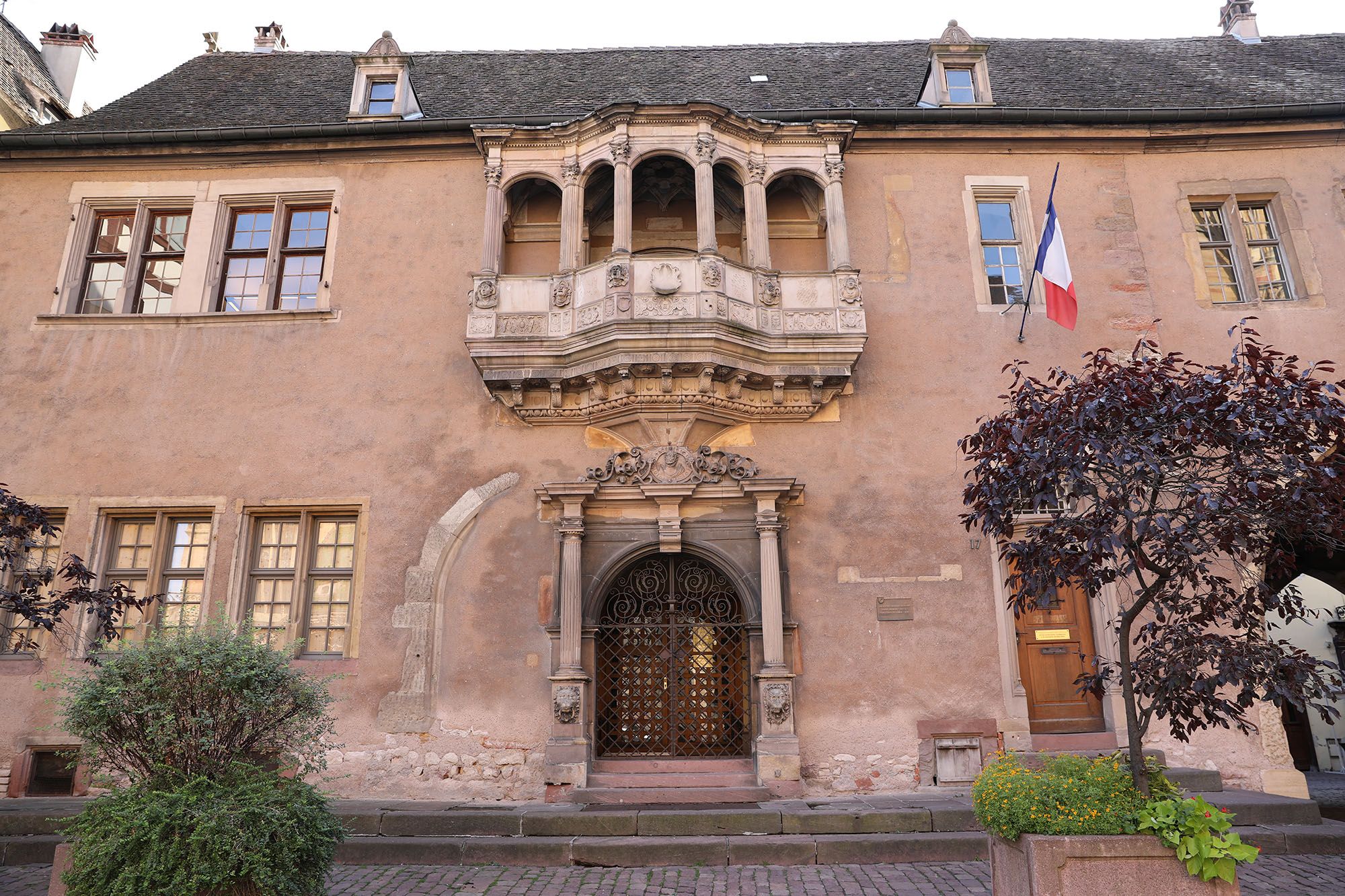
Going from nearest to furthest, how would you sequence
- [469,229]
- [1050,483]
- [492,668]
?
[1050,483], [492,668], [469,229]

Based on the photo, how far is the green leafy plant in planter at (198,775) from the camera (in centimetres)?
496

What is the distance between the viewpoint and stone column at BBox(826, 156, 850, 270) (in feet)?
35.1

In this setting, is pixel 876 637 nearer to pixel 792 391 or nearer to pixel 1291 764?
pixel 792 391

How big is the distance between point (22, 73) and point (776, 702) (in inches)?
602

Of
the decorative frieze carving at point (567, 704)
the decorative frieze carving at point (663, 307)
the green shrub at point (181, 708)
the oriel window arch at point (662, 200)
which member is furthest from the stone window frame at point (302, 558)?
the green shrub at point (181, 708)

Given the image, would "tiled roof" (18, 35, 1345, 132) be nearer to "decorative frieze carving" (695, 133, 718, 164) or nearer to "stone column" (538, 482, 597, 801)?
"decorative frieze carving" (695, 133, 718, 164)

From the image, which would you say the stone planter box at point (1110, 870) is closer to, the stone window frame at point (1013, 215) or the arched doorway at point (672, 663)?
the arched doorway at point (672, 663)

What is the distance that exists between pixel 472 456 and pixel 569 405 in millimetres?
1284

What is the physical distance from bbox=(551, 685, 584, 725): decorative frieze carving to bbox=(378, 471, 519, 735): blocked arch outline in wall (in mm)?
1458

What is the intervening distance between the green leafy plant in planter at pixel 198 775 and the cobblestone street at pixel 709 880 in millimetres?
1874

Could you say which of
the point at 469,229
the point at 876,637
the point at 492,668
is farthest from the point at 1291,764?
the point at 469,229

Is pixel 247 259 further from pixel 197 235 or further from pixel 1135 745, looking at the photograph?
pixel 1135 745

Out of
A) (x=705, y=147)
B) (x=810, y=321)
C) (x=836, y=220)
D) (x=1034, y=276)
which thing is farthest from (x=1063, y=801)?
(x=705, y=147)

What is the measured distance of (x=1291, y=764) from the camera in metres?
9.87
